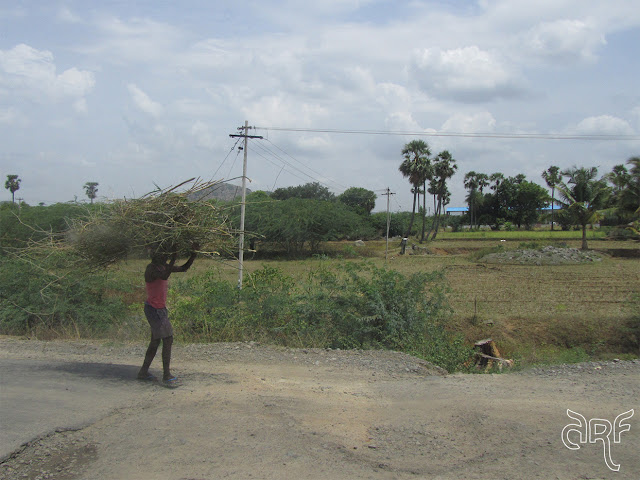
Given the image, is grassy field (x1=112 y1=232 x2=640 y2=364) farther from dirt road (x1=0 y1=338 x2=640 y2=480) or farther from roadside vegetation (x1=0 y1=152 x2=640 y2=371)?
dirt road (x1=0 y1=338 x2=640 y2=480)

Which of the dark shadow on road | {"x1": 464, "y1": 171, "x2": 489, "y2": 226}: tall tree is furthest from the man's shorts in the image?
{"x1": 464, "y1": 171, "x2": 489, "y2": 226}: tall tree

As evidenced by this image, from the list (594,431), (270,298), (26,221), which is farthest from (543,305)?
(26,221)

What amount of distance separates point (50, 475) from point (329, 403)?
263 cm

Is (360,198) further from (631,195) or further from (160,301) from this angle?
(160,301)

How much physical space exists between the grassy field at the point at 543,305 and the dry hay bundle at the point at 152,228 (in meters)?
0.80

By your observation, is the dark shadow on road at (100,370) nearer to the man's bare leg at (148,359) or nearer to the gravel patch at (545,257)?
the man's bare leg at (148,359)

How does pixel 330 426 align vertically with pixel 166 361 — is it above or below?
below

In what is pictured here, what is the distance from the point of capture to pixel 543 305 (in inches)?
702

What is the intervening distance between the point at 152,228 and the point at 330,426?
9.88ft

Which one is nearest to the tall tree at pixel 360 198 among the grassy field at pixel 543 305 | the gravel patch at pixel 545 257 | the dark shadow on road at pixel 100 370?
the gravel patch at pixel 545 257

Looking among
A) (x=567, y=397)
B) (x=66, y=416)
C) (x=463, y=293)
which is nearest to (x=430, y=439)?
(x=567, y=397)

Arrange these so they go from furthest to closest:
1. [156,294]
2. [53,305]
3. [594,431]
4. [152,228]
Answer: [53,305], [156,294], [152,228], [594,431]

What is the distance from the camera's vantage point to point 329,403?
5379mm

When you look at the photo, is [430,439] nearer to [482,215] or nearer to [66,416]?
[66,416]
